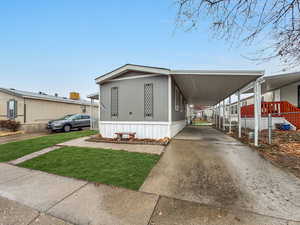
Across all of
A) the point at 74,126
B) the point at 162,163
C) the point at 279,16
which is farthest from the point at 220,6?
the point at 74,126

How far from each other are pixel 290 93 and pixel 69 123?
701 inches

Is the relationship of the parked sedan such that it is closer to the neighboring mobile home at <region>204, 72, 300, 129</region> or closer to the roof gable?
the roof gable

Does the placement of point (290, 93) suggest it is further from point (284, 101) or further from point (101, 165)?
point (101, 165)

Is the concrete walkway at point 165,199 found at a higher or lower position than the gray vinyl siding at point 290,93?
lower

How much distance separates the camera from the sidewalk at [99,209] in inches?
63.2

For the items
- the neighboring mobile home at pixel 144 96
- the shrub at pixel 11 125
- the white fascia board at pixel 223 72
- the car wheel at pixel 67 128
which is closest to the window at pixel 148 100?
the neighboring mobile home at pixel 144 96

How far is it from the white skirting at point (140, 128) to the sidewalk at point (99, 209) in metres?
3.84

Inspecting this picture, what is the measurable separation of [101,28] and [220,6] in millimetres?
9345

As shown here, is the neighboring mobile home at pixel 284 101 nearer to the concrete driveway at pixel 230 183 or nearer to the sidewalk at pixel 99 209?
the concrete driveway at pixel 230 183

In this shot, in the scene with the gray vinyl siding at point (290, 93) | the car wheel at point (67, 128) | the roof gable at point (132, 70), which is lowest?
the car wheel at point (67, 128)

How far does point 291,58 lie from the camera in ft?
9.76

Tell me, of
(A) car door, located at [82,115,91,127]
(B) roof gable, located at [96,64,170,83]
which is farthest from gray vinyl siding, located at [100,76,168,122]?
(A) car door, located at [82,115,91,127]

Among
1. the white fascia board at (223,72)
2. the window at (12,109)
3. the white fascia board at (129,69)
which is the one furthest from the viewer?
the window at (12,109)

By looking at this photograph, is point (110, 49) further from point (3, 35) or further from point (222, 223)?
point (222, 223)
